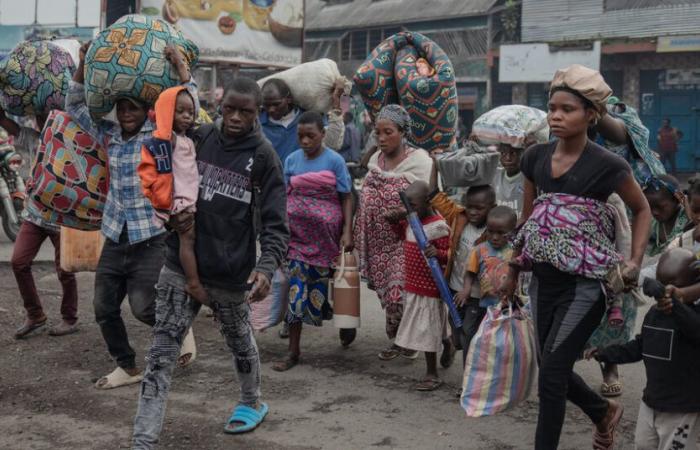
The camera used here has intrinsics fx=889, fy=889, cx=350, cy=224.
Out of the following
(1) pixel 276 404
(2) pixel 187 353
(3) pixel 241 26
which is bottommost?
(1) pixel 276 404

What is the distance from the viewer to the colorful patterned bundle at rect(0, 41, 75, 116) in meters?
5.90

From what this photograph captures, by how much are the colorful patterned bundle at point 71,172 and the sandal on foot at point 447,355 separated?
2.36 meters

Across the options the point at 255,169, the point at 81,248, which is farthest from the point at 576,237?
the point at 81,248

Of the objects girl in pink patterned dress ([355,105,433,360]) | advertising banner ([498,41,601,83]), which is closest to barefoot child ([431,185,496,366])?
girl in pink patterned dress ([355,105,433,360])

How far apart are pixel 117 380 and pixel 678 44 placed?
21.6 metres

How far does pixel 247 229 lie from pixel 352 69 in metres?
30.6

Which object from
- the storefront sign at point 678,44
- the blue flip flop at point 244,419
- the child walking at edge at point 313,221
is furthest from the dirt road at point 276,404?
the storefront sign at point 678,44

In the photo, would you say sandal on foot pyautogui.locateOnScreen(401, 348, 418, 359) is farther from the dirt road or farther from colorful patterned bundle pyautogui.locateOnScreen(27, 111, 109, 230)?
colorful patterned bundle pyautogui.locateOnScreen(27, 111, 109, 230)

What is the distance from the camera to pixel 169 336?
413cm

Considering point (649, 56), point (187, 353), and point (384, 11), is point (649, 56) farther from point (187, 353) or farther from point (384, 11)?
point (187, 353)

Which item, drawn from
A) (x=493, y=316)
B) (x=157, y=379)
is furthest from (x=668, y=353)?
(x=157, y=379)

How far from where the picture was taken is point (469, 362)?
13.9 feet

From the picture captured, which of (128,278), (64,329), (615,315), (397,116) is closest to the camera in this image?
(615,315)

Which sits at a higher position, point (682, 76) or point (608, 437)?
point (682, 76)
